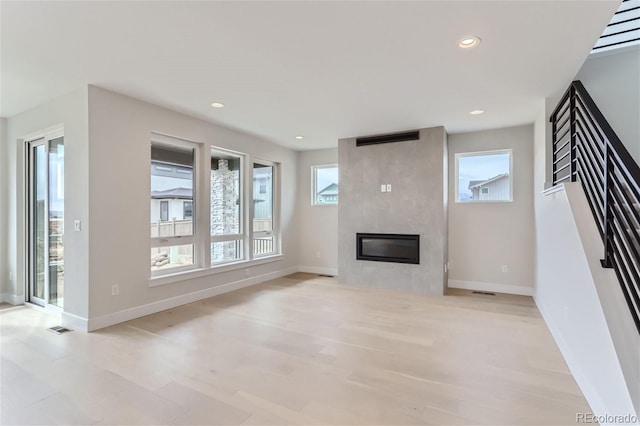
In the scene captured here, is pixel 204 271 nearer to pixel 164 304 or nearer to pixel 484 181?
pixel 164 304

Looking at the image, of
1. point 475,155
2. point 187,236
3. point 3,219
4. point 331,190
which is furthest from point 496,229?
point 3,219

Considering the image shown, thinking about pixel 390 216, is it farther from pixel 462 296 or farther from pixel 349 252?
pixel 462 296

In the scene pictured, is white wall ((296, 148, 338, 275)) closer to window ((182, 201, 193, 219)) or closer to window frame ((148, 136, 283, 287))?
window frame ((148, 136, 283, 287))

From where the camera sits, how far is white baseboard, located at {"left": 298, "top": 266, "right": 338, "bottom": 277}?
21.0 feet

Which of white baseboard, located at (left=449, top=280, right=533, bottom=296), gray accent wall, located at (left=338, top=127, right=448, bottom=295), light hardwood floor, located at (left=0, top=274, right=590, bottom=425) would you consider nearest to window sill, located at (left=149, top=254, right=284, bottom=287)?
light hardwood floor, located at (left=0, top=274, right=590, bottom=425)

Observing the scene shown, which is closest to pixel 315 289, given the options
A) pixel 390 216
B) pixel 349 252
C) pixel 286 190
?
pixel 349 252

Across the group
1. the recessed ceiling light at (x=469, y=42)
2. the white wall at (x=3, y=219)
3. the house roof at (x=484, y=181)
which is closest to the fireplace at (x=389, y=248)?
the house roof at (x=484, y=181)

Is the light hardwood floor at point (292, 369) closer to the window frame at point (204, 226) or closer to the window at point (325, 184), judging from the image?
the window frame at point (204, 226)

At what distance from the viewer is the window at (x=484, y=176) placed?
498 cm

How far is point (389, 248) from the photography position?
520 centimetres

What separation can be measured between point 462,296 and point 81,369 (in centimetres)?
455

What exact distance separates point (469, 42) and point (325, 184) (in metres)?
4.38

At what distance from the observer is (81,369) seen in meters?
2.48

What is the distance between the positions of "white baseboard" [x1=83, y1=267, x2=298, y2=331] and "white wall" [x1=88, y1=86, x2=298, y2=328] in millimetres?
11
